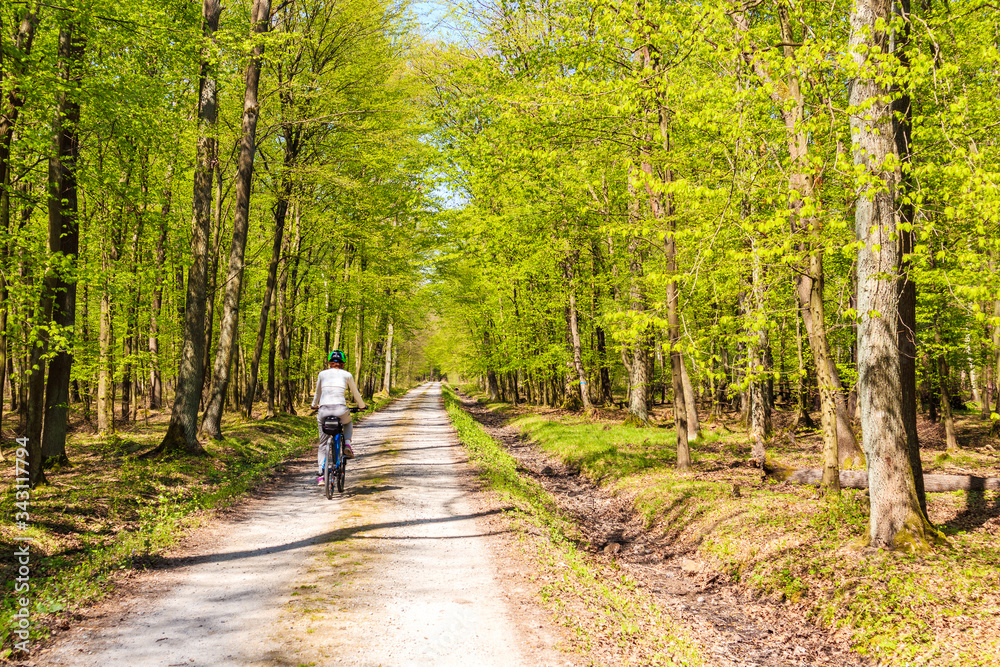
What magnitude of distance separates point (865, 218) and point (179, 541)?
9.20 meters

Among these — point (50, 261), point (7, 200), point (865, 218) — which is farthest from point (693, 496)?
point (7, 200)

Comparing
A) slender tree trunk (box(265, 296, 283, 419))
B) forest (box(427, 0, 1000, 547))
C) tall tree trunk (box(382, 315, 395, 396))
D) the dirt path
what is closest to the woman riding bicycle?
the dirt path

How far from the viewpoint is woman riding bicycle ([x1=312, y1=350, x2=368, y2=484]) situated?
985cm

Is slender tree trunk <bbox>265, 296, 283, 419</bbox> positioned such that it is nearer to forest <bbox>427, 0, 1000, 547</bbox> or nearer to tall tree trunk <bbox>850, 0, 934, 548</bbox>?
forest <bbox>427, 0, 1000, 547</bbox>

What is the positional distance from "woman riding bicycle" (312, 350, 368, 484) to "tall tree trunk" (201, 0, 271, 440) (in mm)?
6404

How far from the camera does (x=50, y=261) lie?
321 inches

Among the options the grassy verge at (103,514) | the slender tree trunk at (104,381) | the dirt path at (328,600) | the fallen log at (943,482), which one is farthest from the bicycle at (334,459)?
the slender tree trunk at (104,381)

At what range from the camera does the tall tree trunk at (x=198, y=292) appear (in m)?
12.6

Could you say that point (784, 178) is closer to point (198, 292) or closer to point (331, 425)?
point (331, 425)

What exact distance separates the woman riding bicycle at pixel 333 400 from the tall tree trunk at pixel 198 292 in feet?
14.5

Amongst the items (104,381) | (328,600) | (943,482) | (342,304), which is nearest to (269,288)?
(104,381)

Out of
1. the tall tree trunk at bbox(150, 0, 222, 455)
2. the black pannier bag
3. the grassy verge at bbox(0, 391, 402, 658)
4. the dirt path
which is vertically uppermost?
the tall tree trunk at bbox(150, 0, 222, 455)

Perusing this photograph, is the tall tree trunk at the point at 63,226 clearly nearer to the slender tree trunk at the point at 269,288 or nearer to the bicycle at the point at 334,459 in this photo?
the bicycle at the point at 334,459

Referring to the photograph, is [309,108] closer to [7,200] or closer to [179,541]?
[7,200]
